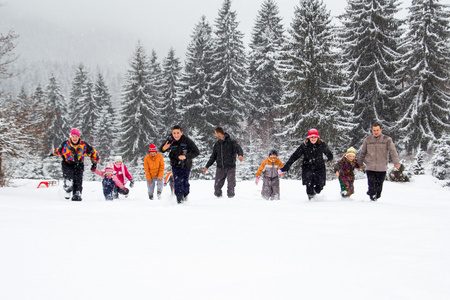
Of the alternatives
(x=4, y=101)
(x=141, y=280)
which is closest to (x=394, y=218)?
(x=141, y=280)

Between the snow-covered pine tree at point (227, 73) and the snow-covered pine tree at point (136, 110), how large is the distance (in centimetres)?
795

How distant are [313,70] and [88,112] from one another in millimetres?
32125

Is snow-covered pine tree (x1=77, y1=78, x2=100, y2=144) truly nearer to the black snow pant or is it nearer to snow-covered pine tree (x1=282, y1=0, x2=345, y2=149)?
snow-covered pine tree (x1=282, y1=0, x2=345, y2=149)

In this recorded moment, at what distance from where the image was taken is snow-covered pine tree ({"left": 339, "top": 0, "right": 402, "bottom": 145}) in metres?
21.5

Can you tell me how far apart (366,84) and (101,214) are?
72.2 ft

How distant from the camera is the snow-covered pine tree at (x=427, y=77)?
67.9 ft

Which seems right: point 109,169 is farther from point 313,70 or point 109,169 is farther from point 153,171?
point 313,70

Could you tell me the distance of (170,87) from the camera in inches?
1416

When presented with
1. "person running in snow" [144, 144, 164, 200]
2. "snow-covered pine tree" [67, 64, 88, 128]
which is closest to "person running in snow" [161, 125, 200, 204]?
"person running in snow" [144, 144, 164, 200]

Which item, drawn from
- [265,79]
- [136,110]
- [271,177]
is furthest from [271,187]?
[136,110]

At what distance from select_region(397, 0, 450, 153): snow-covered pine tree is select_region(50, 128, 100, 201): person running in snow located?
810 inches

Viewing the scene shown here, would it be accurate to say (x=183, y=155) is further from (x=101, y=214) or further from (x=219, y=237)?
(x=219, y=237)

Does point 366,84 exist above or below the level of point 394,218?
above

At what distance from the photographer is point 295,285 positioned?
78.6 inches
